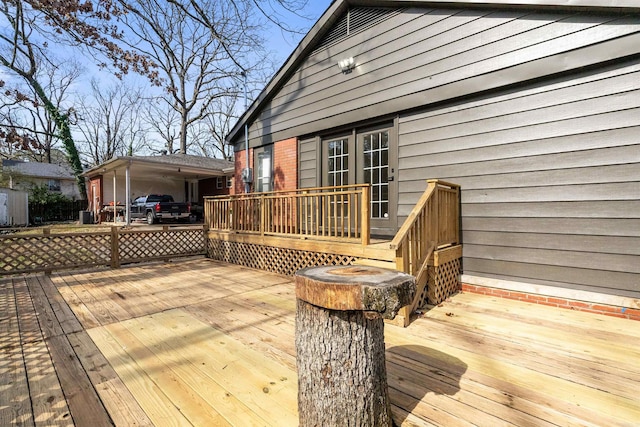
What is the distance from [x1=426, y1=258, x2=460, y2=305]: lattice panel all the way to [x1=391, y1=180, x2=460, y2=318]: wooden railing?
0.14m

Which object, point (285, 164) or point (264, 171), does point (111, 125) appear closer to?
point (264, 171)

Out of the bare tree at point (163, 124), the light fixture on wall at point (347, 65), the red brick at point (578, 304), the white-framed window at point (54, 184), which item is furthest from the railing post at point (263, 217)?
the white-framed window at point (54, 184)

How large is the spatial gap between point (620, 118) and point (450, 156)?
179cm

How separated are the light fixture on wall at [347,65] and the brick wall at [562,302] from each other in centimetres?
417

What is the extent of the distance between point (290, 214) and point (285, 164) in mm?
1956

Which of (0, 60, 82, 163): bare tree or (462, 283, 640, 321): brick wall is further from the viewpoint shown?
(0, 60, 82, 163): bare tree

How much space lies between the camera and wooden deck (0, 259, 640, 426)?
179cm

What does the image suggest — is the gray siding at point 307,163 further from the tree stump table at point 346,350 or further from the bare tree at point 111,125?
the bare tree at point 111,125

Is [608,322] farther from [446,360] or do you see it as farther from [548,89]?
[548,89]

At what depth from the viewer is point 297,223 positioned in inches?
220

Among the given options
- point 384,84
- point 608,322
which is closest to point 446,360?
point 608,322

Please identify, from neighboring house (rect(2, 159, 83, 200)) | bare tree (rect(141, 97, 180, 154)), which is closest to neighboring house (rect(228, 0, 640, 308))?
bare tree (rect(141, 97, 180, 154))

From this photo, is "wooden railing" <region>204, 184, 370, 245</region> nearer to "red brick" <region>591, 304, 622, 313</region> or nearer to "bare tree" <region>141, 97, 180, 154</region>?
"red brick" <region>591, 304, 622, 313</region>

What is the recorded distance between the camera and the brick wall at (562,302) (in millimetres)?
3264
